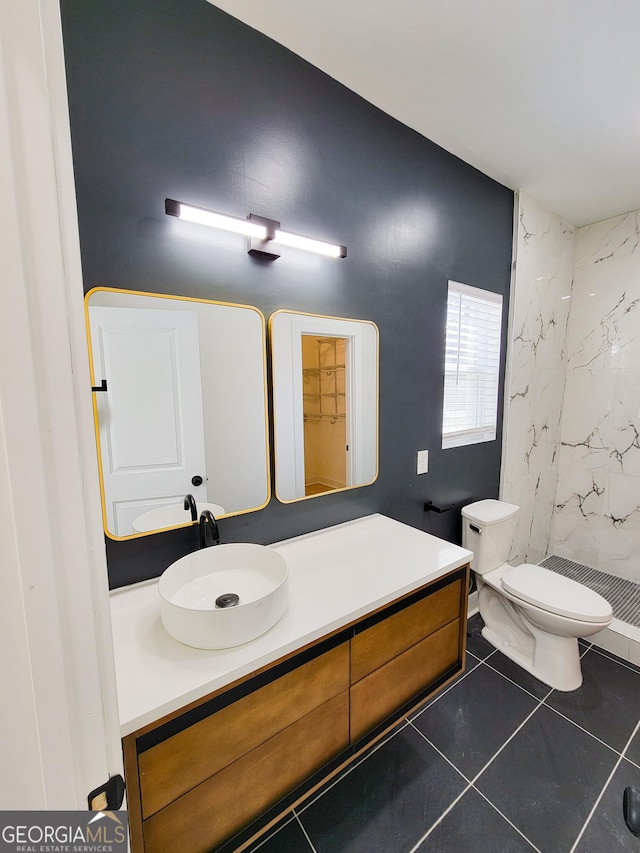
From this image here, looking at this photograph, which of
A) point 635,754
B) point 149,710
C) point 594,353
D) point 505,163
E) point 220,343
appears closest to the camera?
point 149,710

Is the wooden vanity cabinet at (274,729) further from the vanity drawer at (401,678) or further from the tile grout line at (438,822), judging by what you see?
the tile grout line at (438,822)

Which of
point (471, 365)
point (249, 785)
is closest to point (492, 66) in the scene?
point (471, 365)

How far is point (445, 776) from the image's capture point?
132cm

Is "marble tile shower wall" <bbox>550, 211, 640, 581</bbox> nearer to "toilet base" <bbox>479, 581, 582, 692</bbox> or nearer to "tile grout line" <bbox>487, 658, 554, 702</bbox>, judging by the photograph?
"toilet base" <bbox>479, 581, 582, 692</bbox>

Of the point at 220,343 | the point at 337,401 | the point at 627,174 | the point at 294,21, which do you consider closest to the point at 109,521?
the point at 220,343

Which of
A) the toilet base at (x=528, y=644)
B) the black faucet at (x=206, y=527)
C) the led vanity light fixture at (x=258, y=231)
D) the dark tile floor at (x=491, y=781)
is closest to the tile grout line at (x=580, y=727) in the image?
the dark tile floor at (x=491, y=781)

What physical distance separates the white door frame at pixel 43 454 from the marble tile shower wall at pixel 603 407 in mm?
3209

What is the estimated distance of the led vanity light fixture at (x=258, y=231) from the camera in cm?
108

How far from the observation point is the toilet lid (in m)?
1.60

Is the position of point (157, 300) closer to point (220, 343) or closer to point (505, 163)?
point (220, 343)

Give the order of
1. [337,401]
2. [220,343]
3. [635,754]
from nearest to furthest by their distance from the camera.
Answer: [220,343]
[635,754]
[337,401]

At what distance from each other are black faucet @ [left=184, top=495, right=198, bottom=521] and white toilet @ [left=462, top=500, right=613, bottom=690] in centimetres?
157

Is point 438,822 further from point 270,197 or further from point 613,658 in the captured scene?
point 270,197

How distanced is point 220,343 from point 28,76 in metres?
0.92
